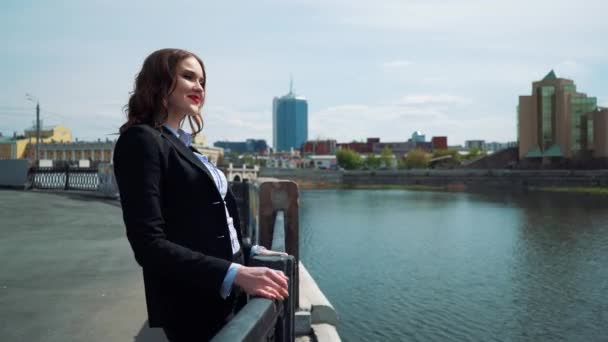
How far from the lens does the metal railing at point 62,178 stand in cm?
2452

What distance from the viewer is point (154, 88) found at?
1.97m

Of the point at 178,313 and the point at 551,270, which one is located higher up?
the point at 178,313

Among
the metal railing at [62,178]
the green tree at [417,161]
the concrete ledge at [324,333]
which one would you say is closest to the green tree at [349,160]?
the green tree at [417,161]

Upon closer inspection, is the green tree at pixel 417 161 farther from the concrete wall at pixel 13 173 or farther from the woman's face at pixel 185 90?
the woman's face at pixel 185 90

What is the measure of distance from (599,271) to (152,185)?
20471 mm

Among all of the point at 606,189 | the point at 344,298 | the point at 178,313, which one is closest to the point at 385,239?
the point at 344,298

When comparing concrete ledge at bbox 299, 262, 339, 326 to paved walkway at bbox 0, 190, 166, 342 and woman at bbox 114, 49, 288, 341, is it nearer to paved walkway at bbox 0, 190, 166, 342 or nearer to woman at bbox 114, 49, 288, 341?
paved walkway at bbox 0, 190, 166, 342

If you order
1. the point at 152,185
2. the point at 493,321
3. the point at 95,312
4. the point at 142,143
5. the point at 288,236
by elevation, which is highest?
the point at 142,143

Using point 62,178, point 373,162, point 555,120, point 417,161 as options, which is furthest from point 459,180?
point 62,178

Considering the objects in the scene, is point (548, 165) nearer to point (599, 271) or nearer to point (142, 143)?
point (599, 271)

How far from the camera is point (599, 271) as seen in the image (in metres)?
18.5

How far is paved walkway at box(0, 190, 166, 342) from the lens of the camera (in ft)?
14.6

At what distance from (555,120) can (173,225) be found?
313 ft

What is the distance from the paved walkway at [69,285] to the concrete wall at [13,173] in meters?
15.1
